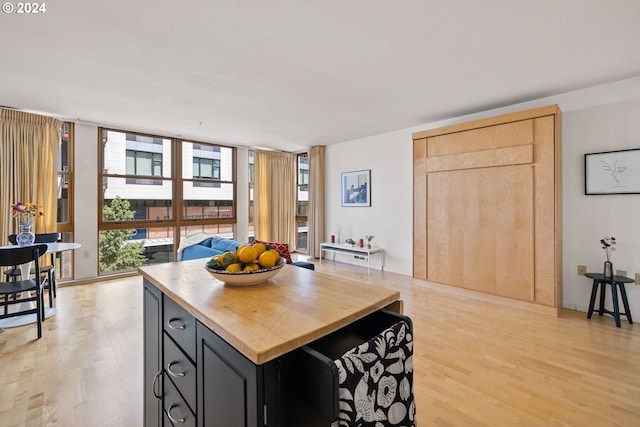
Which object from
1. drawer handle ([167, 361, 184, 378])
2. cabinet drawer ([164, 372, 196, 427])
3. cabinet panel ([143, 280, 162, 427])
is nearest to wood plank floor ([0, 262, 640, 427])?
cabinet panel ([143, 280, 162, 427])

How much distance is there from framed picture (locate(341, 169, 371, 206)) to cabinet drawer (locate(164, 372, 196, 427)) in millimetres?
4649

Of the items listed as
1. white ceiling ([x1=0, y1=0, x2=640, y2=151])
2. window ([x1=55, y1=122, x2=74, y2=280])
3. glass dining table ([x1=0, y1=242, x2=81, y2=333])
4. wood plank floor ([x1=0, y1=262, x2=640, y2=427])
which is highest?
white ceiling ([x1=0, y1=0, x2=640, y2=151])

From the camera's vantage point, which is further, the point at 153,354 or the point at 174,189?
the point at 174,189

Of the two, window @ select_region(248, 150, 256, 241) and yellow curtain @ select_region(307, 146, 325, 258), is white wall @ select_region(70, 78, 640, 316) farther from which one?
window @ select_region(248, 150, 256, 241)

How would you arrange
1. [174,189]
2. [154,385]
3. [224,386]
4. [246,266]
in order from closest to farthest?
[224,386]
[246,266]
[154,385]
[174,189]

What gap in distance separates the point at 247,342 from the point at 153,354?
1.02 metres

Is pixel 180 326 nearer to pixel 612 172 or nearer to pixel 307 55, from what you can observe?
pixel 307 55

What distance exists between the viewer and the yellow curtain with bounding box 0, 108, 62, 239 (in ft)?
12.5

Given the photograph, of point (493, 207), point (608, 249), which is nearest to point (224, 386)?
point (493, 207)

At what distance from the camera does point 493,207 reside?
3596mm

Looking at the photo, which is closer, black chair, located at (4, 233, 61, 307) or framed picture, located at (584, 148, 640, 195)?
framed picture, located at (584, 148, 640, 195)

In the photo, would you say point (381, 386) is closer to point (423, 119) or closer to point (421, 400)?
point (421, 400)

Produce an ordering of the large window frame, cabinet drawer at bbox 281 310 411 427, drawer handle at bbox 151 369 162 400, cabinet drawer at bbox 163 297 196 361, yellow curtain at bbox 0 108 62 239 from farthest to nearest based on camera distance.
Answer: the large window frame
yellow curtain at bbox 0 108 62 239
drawer handle at bbox 151 369 162 400
cabinet drawer at bbox 163 297 196 361
cabinet drawer at bbox 281 310 411 427

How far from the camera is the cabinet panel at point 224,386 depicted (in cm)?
75
